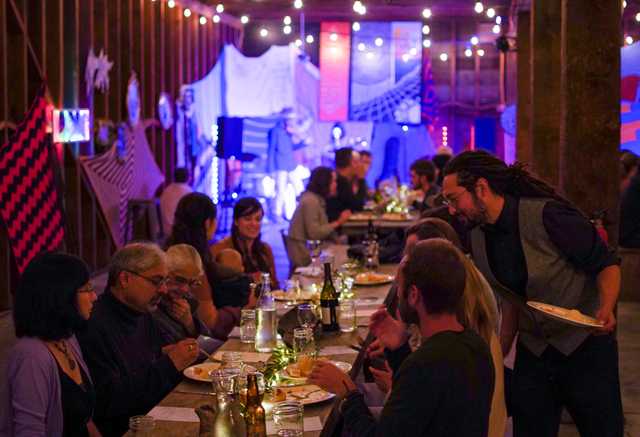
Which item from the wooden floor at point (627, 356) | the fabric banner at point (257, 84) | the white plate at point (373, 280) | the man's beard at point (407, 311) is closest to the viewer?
the man's beard at point (407, 311)

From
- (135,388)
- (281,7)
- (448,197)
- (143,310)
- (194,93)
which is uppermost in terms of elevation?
(281,7)

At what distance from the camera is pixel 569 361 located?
3.53 metres

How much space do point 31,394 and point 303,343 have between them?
96 centimetres

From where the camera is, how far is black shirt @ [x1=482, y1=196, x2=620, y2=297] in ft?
Answer: 11.3

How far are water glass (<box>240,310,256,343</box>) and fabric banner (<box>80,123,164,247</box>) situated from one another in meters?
7.26

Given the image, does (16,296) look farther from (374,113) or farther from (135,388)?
(374,113)

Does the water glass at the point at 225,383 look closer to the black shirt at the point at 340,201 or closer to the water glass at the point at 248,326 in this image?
the water glass at the point at 248,326

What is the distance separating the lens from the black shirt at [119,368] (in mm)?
3350

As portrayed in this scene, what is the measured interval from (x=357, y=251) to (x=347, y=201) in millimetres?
3172

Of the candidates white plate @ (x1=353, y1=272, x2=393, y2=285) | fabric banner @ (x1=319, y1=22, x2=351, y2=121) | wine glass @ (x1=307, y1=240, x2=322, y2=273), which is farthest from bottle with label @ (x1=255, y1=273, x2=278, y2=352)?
fabric banner @ (x1=319, y1=22, x2=351, y2=121)

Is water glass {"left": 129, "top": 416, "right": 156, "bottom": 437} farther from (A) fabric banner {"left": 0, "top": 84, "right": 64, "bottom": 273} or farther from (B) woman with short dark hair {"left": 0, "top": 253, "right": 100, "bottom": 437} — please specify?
(A) fabric banner {"left": 0, "top": 84, "right": 64, "bottom": 273}

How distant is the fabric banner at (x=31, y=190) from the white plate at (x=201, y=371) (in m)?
5.75

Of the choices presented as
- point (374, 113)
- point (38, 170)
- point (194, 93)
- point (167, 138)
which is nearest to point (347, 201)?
point (38, 170)

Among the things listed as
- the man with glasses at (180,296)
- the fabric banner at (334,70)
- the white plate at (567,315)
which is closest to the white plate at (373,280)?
the man with glasses at (180,296)
